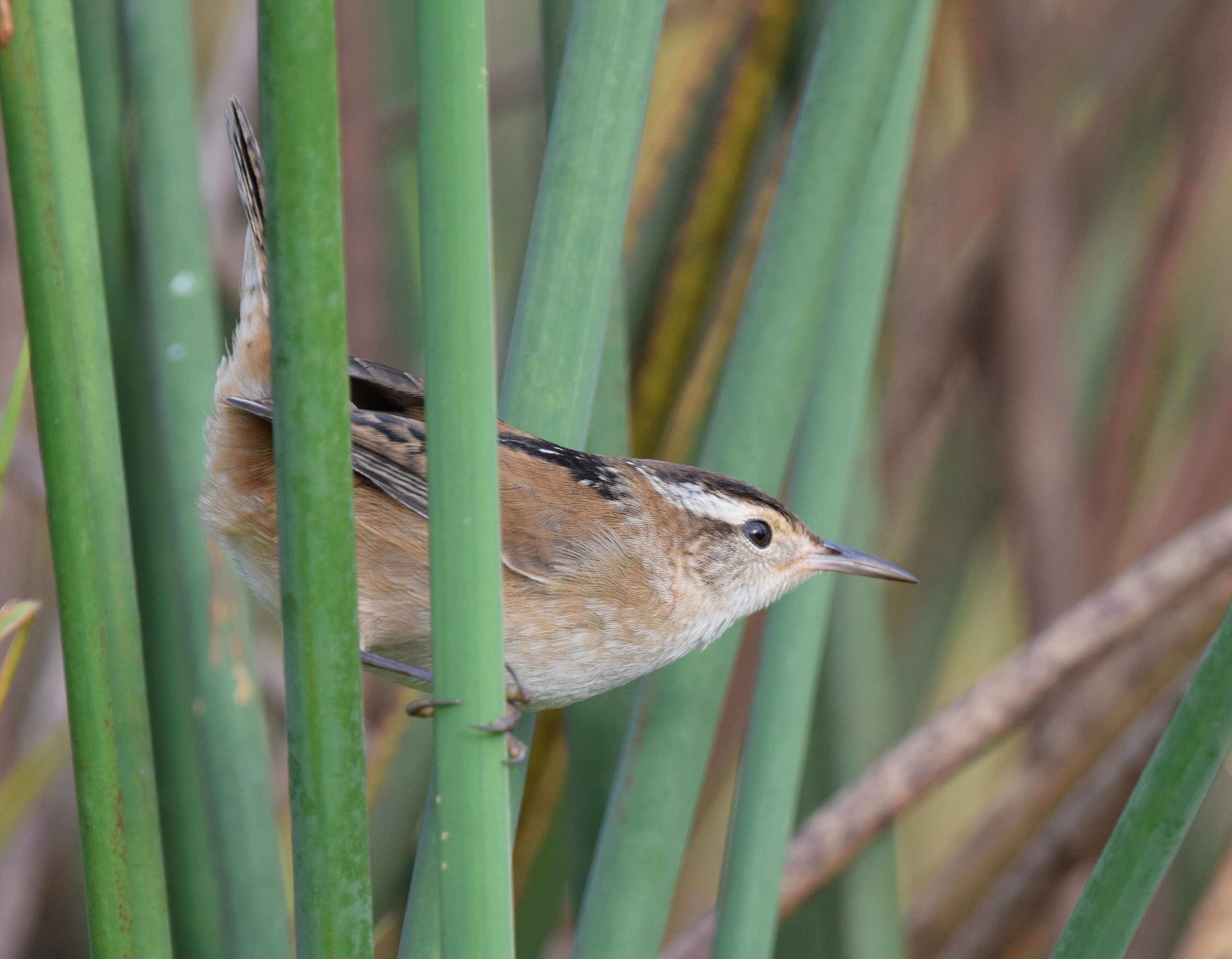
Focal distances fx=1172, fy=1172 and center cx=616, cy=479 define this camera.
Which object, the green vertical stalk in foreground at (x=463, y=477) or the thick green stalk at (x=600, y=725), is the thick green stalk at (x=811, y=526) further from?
the green vertical stalk in foreground at (x=463, y=477)

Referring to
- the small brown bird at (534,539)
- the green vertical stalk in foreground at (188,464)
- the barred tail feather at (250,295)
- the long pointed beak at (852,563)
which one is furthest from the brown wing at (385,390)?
the long pointed beak at (852,563)

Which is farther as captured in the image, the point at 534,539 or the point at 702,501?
the point at 702,501

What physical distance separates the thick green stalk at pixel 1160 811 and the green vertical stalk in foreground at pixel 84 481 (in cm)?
86

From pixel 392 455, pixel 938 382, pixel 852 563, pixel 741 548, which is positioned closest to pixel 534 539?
pixel 392 455

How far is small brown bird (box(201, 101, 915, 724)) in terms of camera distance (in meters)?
1.49

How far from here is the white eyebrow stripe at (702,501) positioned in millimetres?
1655

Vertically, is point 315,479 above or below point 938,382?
above

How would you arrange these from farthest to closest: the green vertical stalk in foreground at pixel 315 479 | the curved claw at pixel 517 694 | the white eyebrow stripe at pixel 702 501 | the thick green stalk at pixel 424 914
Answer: the white eyebrow stripe at pixel 702 501, the curved claw at pixel 517 694, the thick green stalk at pixel 424 914, the green vertical stalk in foreground at pixel 315 479

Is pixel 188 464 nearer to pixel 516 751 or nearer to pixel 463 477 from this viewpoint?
pixel 516 751

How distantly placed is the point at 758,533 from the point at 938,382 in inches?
33.0

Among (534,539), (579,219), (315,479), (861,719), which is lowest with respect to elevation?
(861,719)

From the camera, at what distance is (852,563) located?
65.3 inches

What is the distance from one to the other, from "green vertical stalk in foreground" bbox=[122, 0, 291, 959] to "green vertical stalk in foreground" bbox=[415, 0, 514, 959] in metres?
0.51

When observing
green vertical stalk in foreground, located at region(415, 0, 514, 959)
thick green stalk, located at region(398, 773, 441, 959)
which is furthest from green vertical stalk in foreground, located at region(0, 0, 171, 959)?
green vertical stalk in foreground, located at region(415, 0, 514, 959)
